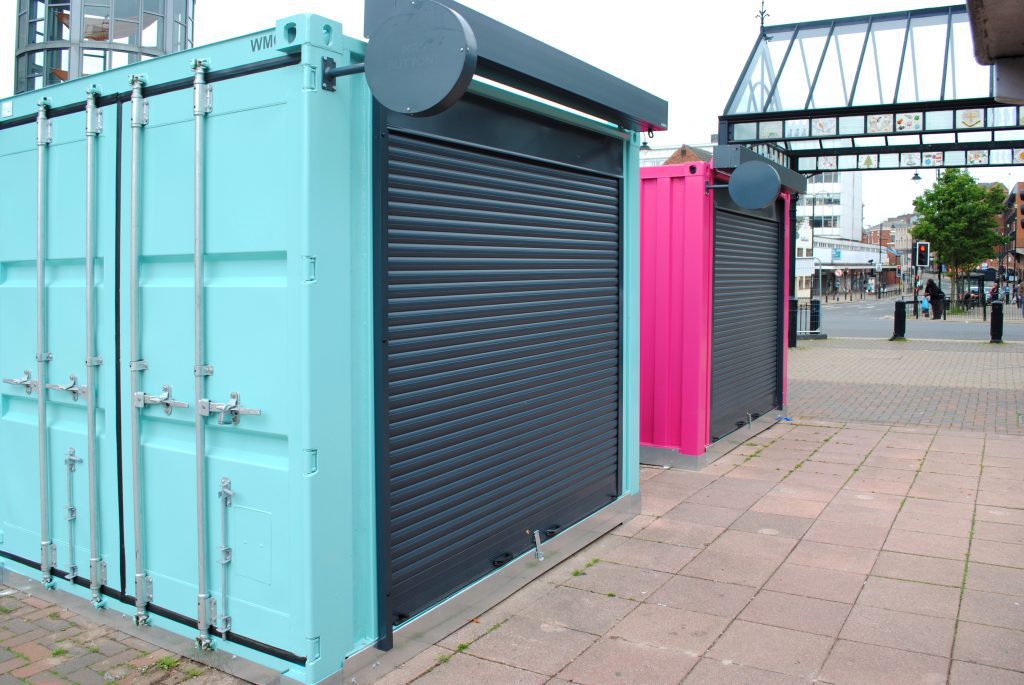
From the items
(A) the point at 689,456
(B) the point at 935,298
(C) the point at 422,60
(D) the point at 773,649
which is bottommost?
(D) the point at 773,649

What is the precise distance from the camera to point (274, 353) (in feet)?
11.6

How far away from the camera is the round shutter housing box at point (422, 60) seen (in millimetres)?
3250

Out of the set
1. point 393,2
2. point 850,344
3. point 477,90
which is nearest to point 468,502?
point 477,90

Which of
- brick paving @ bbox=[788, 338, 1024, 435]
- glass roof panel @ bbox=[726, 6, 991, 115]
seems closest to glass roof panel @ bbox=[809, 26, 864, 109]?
glass roof panel @ bbox=[726, 6, 991, 115]

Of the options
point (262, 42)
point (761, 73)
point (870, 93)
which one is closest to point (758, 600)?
point (262, 42)

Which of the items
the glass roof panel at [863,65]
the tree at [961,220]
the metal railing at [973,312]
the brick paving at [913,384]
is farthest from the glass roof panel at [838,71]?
the tree at [961,220]

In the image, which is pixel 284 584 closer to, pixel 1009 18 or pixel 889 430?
pixel 1009 18

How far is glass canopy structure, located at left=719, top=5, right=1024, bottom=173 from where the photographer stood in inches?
590

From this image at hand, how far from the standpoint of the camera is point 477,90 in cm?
436

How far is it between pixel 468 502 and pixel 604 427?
70.1 inches

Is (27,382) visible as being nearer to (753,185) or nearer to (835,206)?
(753,185)

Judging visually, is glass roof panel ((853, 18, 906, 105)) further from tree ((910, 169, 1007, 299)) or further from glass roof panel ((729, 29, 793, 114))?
tree ((910, 169, 1007, 299))

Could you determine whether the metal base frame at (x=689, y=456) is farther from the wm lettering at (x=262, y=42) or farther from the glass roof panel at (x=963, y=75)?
the glass roof panel at (x=963, y=75)

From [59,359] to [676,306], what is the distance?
A: 544cm
